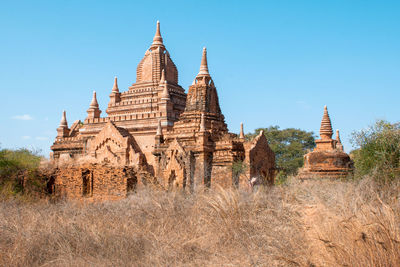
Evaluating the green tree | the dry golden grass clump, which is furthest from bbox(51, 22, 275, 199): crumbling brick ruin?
the green tree

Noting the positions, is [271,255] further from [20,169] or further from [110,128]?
[110,128]

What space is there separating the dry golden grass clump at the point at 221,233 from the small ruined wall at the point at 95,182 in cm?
425

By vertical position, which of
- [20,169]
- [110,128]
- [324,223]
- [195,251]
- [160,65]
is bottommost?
[195,251]

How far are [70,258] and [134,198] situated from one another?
4640 millimetres

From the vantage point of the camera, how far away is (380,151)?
957cm

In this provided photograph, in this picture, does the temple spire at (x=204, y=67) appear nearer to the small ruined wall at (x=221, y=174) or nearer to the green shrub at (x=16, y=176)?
the small ruined wall at (x=221, y=174)

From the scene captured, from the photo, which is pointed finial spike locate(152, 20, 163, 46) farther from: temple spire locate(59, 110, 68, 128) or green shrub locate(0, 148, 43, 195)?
green shrub locate(0, 148, 43, 195)

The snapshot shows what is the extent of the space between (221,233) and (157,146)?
12276mm

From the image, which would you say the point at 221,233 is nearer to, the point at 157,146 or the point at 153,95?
the point at 157,146

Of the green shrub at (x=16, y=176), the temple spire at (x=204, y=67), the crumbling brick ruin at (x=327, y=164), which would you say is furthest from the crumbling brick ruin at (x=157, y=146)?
the crumbling brick ruin at (x=327, y=164)

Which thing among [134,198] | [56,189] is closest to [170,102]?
[56,189]

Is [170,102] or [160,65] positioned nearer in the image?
[170,102]

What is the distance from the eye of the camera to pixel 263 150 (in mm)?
18281

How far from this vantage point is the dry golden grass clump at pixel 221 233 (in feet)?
14.0
